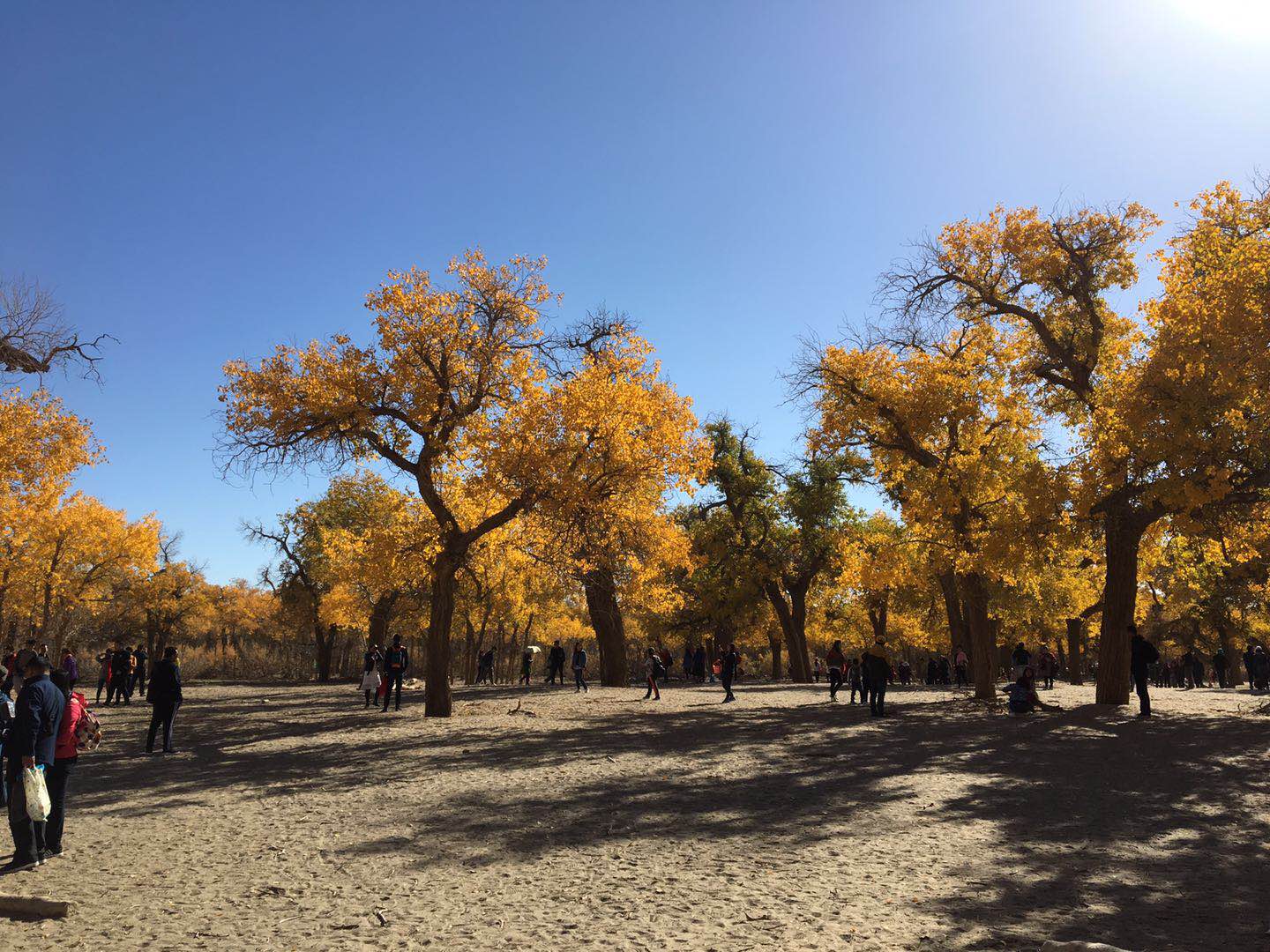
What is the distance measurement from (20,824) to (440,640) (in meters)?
12.5

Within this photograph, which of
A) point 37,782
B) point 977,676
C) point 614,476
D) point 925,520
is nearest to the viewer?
point 37,782

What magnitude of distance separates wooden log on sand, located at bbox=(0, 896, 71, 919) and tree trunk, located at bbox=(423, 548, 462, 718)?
43.8 feet

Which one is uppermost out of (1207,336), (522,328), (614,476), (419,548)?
(522,328)

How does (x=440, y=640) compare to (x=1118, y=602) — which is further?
(x=440, y=640)

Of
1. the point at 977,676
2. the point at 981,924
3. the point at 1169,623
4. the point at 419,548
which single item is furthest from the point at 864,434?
the point at 1169,623

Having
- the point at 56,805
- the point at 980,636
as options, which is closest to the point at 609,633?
the point at 980,636

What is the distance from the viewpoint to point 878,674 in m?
18.1

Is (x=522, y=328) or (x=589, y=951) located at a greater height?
(x=522, y=328)

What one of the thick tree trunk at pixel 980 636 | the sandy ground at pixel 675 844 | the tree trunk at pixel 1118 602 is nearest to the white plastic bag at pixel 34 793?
the sandy ground at pixel 675 844

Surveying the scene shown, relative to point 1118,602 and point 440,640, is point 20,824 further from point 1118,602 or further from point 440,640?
point 1118,602

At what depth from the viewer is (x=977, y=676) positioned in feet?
69.4

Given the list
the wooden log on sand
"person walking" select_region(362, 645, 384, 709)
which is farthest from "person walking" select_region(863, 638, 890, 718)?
the wooden log on sand

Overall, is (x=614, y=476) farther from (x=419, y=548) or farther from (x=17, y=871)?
(x=17, y=871)

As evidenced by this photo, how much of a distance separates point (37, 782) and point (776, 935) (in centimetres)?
605
